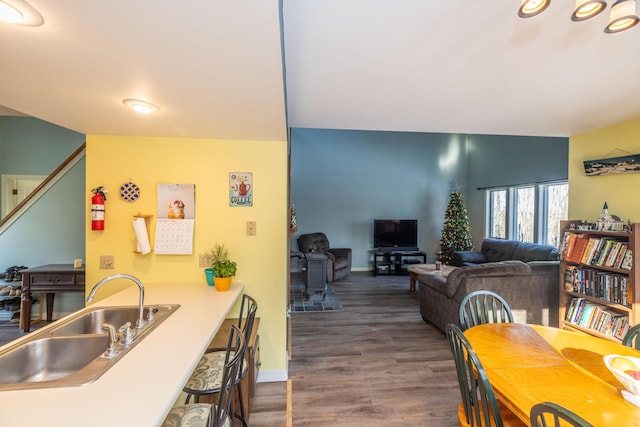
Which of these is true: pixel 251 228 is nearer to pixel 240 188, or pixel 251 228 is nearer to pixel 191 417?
pixel 240 188

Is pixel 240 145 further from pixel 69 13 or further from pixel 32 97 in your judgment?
pixel 69 13

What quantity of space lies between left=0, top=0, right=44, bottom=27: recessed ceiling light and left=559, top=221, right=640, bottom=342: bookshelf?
3681mm

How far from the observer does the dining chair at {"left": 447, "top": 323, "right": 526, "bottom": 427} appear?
3.87ft

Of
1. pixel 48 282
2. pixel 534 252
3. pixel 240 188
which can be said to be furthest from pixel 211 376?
pixel 534 252

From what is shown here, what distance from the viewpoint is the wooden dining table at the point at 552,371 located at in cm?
114

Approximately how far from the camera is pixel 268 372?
250cm

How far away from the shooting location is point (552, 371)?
1.38 metres

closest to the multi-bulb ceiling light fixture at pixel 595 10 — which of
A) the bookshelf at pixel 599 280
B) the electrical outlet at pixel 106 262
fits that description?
the bookshelf at pixel 599 280

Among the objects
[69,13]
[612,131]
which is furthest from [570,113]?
[69,13]

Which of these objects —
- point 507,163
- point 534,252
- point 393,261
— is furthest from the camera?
point 393,261

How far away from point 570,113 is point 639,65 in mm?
775

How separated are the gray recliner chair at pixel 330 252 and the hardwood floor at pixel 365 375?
177 cm

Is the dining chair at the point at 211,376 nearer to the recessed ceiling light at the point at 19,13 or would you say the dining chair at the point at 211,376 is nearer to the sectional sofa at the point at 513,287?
the recessed ceiling light at the point at 19,13

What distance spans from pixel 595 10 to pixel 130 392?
2135 mm
